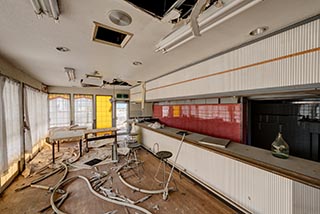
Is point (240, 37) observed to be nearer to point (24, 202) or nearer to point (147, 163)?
point (147, 163)

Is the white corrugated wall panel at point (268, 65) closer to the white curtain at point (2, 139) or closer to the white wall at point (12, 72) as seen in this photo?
the white curtain at point (2, 139)

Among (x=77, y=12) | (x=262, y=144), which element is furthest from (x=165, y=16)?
(x=262, y=144)

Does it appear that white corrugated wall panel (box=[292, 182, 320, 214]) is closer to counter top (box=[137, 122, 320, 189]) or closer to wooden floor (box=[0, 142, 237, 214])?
counter top (box=[137, 122, 320, 189])

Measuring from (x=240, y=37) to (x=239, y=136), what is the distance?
152 cm

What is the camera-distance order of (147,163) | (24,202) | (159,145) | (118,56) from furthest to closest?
(159,145), (147,163), (118,56), (24,202)

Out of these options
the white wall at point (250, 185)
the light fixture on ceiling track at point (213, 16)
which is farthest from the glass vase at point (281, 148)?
the light fixture on ceiling track at point (213, 16)

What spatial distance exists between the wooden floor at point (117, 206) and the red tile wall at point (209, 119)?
107 centimetres

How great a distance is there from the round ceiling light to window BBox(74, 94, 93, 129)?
20.6ft

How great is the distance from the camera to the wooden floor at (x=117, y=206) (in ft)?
6.95

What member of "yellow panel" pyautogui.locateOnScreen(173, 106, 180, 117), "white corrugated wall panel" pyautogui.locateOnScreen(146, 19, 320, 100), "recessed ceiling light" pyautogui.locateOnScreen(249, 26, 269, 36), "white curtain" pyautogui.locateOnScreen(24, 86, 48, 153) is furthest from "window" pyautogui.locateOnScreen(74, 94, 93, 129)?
"recessed ceiling light" pyautogui.locateOnScreen(249, 26, 269, 36)

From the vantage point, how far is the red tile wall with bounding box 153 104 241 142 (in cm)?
248

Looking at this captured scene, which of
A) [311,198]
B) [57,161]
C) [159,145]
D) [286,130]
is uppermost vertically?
[286,130]

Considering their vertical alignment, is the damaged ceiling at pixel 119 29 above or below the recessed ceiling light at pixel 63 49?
below

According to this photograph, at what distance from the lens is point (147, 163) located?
3879 millimetres
